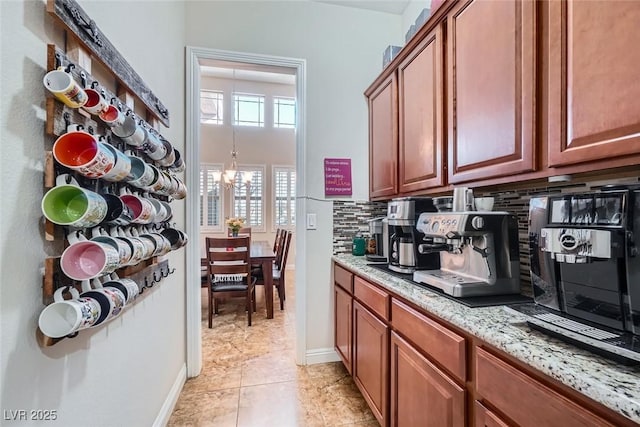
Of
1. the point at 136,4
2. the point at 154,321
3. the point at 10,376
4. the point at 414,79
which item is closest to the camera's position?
Answer: the point at 10,376

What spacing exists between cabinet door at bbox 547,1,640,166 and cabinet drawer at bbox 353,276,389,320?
881 millimetres

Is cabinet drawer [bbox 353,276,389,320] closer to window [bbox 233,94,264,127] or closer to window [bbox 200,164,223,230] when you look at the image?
window [bbox 200,164,223,230]

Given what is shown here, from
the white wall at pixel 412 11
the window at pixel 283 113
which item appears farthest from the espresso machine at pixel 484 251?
the window at pixel 283 113

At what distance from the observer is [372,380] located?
155 centimetres

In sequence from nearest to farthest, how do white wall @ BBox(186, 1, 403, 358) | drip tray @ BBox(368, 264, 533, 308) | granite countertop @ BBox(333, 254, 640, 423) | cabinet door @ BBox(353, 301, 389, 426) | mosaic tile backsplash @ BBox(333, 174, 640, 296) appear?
granite countertop @ BBox(333, 254, 640, 423)
drip tray @ BBox(368, 264, 533, 308)
mosaic tile backsplash @ BBox(333, 174, 640, 296)
cabinet door @ BBox(353, 301, 389, 426)
white wall @ BBox(186, 1, 403, 358)

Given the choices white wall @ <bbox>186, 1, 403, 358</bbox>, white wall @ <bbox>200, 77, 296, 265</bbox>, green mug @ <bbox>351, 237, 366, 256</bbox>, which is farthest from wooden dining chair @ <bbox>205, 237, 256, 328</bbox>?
white wall @ <bbox>200, 77, 296, 265</bbox>

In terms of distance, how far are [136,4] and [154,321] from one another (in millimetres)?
1517

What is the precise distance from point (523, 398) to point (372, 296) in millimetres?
889

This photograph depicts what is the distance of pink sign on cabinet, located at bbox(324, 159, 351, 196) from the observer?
2312 millimetres

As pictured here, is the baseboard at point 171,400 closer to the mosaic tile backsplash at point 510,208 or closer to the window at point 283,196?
the mosaic tile backsplash at point 510,208

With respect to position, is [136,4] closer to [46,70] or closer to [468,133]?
[46,70]

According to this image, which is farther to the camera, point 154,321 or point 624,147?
point 154,321

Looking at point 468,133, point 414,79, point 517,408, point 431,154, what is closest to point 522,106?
point 468,133

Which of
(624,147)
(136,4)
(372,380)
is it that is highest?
(136,4)
